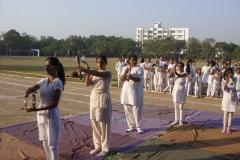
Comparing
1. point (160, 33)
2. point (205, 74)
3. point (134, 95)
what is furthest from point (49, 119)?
point (160, 33)

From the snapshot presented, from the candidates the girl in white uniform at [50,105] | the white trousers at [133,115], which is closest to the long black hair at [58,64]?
the girl in white uniform at [50,105]

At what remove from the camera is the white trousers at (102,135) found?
499 centimetres

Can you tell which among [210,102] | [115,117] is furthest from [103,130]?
[210,102]

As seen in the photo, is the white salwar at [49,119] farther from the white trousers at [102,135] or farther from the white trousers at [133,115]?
the white trousers at [133,115]

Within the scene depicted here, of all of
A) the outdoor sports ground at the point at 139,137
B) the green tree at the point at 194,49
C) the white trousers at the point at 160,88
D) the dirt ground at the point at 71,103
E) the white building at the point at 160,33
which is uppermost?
the white building at the point at 160,33

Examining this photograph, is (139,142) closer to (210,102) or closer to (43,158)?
(43,158)

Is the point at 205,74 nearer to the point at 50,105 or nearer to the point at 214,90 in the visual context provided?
the point at 214,90

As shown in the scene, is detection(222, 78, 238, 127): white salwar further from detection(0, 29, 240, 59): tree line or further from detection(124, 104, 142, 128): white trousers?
detection(0, 29, 240, 59): tree line

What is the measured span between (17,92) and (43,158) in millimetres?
8763

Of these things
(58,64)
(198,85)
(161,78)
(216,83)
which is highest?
(58,64)

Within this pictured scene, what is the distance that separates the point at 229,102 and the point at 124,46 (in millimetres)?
74550

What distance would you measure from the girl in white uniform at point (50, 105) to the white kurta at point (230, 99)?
447 cm

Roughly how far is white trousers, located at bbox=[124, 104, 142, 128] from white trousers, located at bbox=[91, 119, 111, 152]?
156 cm

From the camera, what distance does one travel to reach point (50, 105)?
3.75 m
